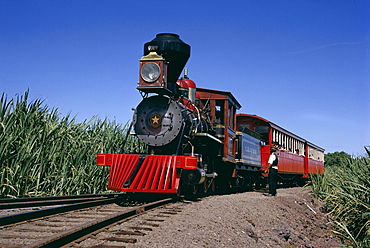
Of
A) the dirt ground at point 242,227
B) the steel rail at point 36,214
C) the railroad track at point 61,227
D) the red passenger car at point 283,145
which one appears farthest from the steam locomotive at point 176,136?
the red passenger car at point 283,145

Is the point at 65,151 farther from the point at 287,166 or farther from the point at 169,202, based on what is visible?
the point at 287,166

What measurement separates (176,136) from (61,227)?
3.66m

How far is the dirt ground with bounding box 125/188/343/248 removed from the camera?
4.02 metres

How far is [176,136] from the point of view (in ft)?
24.8

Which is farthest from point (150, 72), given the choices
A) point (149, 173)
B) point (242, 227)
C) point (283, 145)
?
point (283, 145)

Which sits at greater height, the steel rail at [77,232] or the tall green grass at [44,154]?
the tall green grass at [44,154]

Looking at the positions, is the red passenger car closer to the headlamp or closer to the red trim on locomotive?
the red trim on locomotive

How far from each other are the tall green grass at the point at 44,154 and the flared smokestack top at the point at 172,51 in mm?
2658

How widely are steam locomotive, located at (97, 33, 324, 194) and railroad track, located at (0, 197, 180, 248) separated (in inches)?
50.1

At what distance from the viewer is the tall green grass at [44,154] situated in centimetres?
686

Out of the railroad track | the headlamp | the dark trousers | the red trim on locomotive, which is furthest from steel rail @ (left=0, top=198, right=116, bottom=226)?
the dark trousers

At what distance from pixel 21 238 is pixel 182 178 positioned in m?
3.90

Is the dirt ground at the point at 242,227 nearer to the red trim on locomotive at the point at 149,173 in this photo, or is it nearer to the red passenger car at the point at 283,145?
the red trim on locomotive at the point at 149,173

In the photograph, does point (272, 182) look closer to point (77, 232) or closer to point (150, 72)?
point (150, 72)
